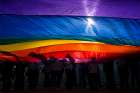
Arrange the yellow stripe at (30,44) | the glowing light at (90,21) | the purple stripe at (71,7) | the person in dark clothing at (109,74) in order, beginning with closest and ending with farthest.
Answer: the purple stripe at (71,7)
the glowing light at (90,21)
the yellow stripe at (30,44)
the person in dark clothing at (109,74)

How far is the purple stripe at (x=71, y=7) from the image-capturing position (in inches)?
176

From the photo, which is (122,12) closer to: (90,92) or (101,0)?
(101,0)

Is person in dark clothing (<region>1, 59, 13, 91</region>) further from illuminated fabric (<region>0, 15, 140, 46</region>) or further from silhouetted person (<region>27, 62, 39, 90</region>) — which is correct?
illuminated fabric (<region>0, 15, 140, 46</region>)

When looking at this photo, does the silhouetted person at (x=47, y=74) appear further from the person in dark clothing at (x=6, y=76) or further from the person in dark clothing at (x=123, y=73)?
the person in dark clothing at (x=123, y=73)

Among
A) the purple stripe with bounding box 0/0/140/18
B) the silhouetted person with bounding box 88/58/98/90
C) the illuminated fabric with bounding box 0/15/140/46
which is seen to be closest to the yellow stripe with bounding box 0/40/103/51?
the illuminated fabric with bounding box 0/15/140/46

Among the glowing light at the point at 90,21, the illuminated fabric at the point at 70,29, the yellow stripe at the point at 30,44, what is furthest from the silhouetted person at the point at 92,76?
the glowing light at the point at 90,21

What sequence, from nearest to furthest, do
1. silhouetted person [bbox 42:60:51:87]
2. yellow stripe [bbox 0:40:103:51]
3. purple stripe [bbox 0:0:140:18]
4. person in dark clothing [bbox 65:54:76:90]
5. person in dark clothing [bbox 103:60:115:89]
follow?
1. purple stripe [bbox 0:0:140:18]
2. yellow stripe [bbox 0:40:103:51]
3. silhouetted person [bbox 42:60:51:87]
4. person in dark clothing [bbox 103:60:115:89]
5. person in dark clothing [bbox 65:54:76:90]

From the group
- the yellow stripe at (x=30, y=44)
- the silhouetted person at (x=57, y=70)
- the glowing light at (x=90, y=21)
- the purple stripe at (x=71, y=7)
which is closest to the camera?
the purple stripe at (x=71, y=7)

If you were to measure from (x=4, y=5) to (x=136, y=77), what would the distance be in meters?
7.16

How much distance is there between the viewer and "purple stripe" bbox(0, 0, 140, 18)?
4465 mm

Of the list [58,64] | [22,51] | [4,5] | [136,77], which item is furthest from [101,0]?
[136,77]

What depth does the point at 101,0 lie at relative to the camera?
4535mm

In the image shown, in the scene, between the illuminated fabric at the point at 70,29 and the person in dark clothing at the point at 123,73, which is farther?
the person in dark clothing at the point at 123,73

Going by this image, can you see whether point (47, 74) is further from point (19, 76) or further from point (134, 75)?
point (134, 75)
